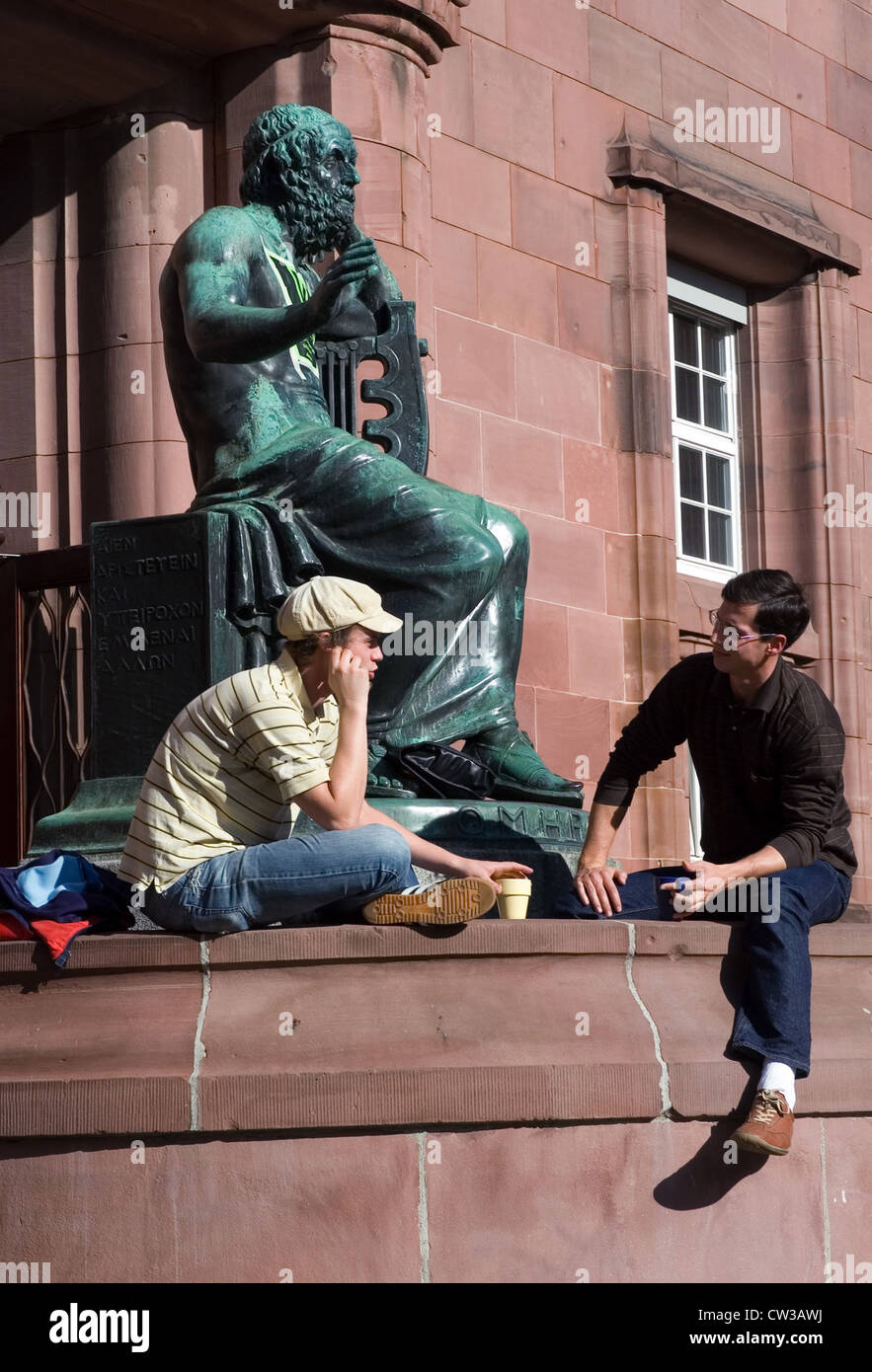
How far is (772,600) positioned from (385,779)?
1532 mm

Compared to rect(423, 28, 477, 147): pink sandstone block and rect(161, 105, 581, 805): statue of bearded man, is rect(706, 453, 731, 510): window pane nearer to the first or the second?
rect(423, 28, 477, 147): pink sandstone block

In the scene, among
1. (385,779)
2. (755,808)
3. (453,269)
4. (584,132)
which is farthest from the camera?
(584,132)

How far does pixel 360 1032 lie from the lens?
4965mm

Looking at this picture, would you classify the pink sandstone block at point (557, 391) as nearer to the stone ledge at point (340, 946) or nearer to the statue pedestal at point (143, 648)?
the statue pedestal at point (143, 648)

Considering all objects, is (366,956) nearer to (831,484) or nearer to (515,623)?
(515,623)

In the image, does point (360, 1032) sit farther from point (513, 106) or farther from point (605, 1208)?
point (513, 106)

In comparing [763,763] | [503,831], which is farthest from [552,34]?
[763,763]

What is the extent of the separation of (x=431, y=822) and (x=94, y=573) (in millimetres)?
1358

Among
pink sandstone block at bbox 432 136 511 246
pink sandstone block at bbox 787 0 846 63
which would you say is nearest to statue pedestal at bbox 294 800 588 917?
pink sandstone block at bbox 432 136 511 246

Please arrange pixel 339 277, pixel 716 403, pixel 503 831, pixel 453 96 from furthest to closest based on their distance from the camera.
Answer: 1. pixel 716 403
2. pixel 453 96
3. pixel 503 831
4. pixel 339 277

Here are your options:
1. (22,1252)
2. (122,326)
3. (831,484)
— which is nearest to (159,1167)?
(22,1252)

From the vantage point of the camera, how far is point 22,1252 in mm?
4918

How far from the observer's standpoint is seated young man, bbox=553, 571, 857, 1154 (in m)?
5.21

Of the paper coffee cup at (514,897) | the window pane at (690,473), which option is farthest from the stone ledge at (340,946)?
the window pane at (690,473)
